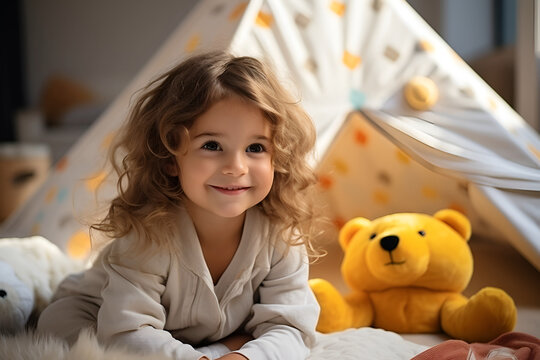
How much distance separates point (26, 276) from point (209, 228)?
0.45 meters

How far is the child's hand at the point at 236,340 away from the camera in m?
1.11

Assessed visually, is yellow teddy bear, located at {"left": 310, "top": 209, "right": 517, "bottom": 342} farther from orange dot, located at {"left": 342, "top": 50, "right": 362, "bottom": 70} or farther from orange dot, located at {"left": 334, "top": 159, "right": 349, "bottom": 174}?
orange dot, located at {"left": 334, "top": 159, "right": 349, "bottom": 174}

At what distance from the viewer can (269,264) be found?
Result: 1.14m

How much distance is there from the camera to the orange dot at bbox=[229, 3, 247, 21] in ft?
5.48

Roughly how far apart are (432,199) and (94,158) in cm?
100

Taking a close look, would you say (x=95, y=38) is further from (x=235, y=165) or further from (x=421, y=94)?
(x=235, y=165)

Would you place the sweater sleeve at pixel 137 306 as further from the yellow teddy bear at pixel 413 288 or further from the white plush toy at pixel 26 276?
the yellow teddy bear at pixel 413 288

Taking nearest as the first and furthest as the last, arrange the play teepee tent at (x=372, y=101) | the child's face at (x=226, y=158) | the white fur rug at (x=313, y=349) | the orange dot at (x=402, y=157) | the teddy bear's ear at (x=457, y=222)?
the white fur rug at (x=313, y=349), the child's face at (x=226, y=158), the teddy bear's ear at (x=457, y=222), the play teepee tent at (x=372, y=101), the orange dot at (x=402, y=157)

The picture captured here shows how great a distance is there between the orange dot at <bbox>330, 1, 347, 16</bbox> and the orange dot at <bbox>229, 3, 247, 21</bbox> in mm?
241

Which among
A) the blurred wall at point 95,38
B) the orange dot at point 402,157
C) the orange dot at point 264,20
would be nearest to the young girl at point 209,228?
the orange dot at point 264,20

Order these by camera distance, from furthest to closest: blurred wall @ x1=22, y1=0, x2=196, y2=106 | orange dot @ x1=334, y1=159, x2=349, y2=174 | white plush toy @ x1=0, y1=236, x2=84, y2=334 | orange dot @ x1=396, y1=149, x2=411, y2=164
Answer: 1. blurred wall @ x1=22, y1=0, x2=196, y2=106
2. orange dot @ x1=334, y1=159, x2=349, y2=174
3. orange dot @ x1=396, y1=149, x2=411, y2=164
4. white plush toy @ x1=0, y1=236, x2=84, y2=334

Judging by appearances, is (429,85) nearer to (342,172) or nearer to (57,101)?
(342,172)

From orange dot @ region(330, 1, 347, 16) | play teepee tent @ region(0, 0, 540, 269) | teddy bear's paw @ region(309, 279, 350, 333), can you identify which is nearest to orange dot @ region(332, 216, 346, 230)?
play teepee tent @ region(0, 0, 540, 269)

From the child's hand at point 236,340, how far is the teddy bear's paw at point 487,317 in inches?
17.5
